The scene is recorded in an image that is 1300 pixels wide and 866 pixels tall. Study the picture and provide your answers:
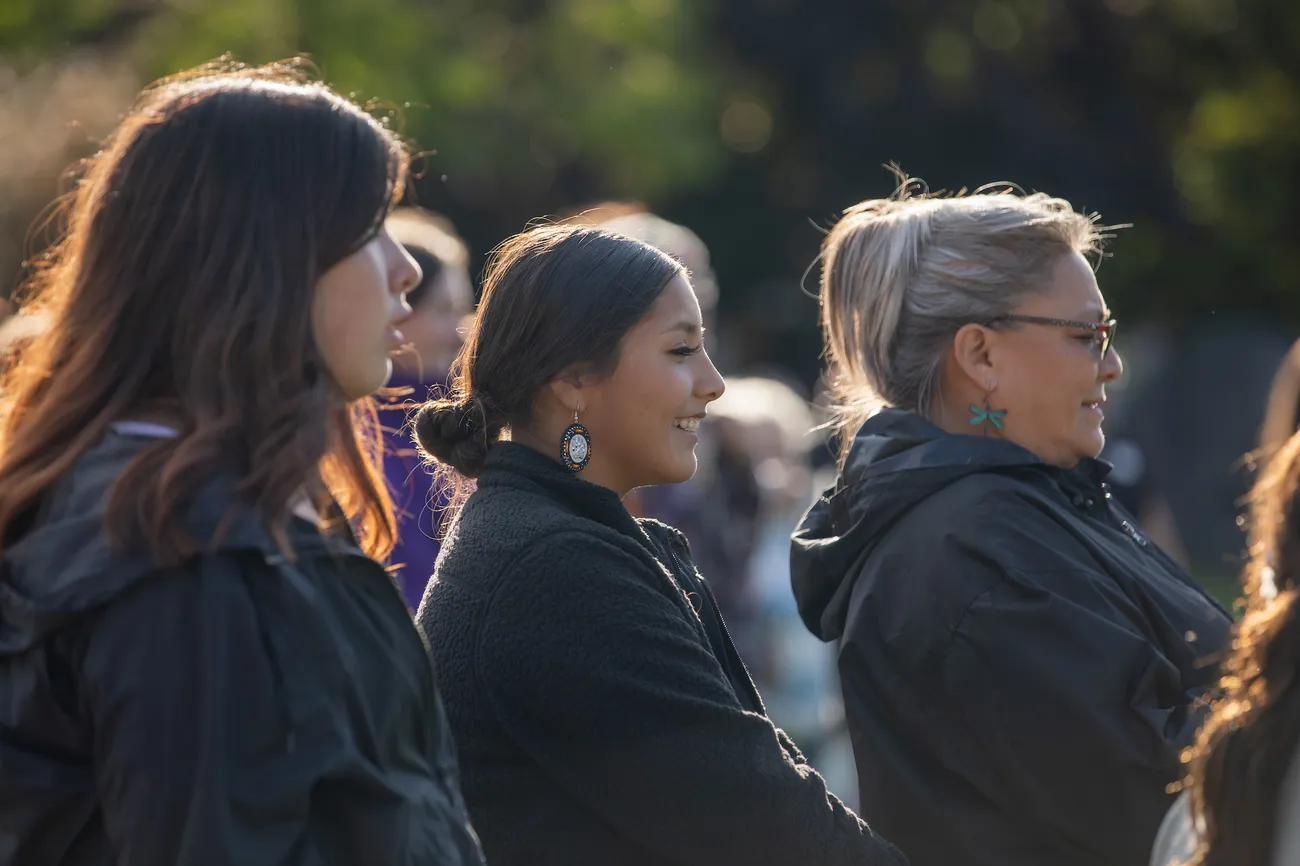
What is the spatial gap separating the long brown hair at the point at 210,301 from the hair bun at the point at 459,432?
2.97 ft

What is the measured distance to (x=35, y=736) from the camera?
6.34 ft

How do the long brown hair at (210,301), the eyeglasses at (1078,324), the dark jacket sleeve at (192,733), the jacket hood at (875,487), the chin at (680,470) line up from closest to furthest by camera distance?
1. the dark jacket sleeve at (192,733)
2. the long brown hair at (210,301)
3. the chin at (680,470)
4. the jacket hood at (875,487)
5. the eyeglasses at (1078,324)

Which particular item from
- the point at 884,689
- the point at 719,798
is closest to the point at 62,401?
the point at 719,798

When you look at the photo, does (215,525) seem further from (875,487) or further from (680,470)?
(875,487)

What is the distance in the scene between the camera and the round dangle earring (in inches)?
119

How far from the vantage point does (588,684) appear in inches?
103

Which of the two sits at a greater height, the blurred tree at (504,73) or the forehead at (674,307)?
the forehead at (674,307)

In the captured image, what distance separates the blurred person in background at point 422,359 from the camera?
15.3ft

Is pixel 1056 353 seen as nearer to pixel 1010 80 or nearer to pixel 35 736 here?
pixel 35 736

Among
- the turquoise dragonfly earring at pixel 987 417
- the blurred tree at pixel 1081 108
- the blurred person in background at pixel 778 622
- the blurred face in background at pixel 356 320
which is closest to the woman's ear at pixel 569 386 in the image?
the blurred face in background at pixel 356 320

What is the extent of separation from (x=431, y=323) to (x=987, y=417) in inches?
79.9

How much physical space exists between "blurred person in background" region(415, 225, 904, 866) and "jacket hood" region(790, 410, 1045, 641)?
0.56m

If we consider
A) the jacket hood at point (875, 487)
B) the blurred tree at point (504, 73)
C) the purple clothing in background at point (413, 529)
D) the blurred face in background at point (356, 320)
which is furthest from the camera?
the blurred tree at point (504, 73)

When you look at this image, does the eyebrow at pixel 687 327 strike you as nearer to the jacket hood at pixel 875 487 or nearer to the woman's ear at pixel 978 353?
the jacket hood at pixel 875 487
